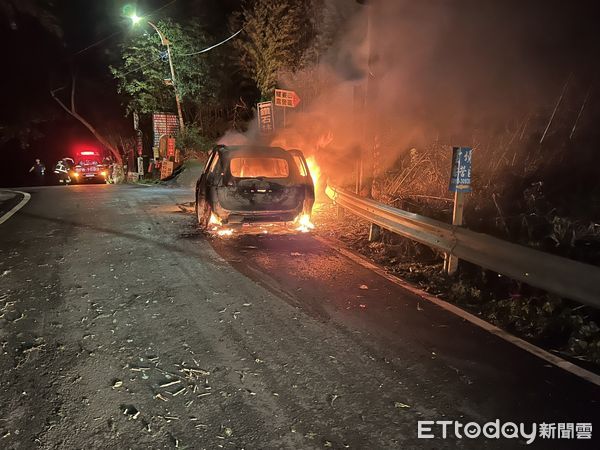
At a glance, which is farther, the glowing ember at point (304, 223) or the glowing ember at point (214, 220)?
the glowing ember at point (304, 223)

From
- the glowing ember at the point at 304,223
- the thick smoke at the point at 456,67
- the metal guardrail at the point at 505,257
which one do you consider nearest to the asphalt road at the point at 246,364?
the metal guardrail at the point at 505,257

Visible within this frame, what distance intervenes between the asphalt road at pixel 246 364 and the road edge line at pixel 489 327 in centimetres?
9

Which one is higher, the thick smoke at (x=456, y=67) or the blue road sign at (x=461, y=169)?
the thick smoke at (x=456, y=67)

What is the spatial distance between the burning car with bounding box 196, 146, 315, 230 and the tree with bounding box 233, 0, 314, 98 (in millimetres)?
12396

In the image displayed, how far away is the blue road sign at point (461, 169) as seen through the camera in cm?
543

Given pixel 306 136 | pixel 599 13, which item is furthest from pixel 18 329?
pixel 306 136

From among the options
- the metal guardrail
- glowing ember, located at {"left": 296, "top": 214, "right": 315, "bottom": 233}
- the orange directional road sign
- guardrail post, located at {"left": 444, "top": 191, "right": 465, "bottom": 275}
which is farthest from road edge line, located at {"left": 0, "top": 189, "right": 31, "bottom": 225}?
the orange directional road sign

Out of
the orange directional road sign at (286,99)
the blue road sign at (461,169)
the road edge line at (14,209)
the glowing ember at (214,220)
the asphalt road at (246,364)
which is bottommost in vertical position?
the road edge line at (14,209)

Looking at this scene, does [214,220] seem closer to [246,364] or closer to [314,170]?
[246,364]

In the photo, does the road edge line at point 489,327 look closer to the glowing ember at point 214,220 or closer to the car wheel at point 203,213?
the glowing ember at point 214,220

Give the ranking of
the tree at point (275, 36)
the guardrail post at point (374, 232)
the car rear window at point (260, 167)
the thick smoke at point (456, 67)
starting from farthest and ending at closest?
the tree at point (275, 36)
the thick smoke at point (456, 67)
the car rear window at point (260, 167)
the guardrail post at point (374, 232)

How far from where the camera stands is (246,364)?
3410 millimetres

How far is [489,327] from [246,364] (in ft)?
7.12

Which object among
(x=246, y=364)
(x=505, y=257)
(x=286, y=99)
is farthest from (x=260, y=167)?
(x=286, y=99)
